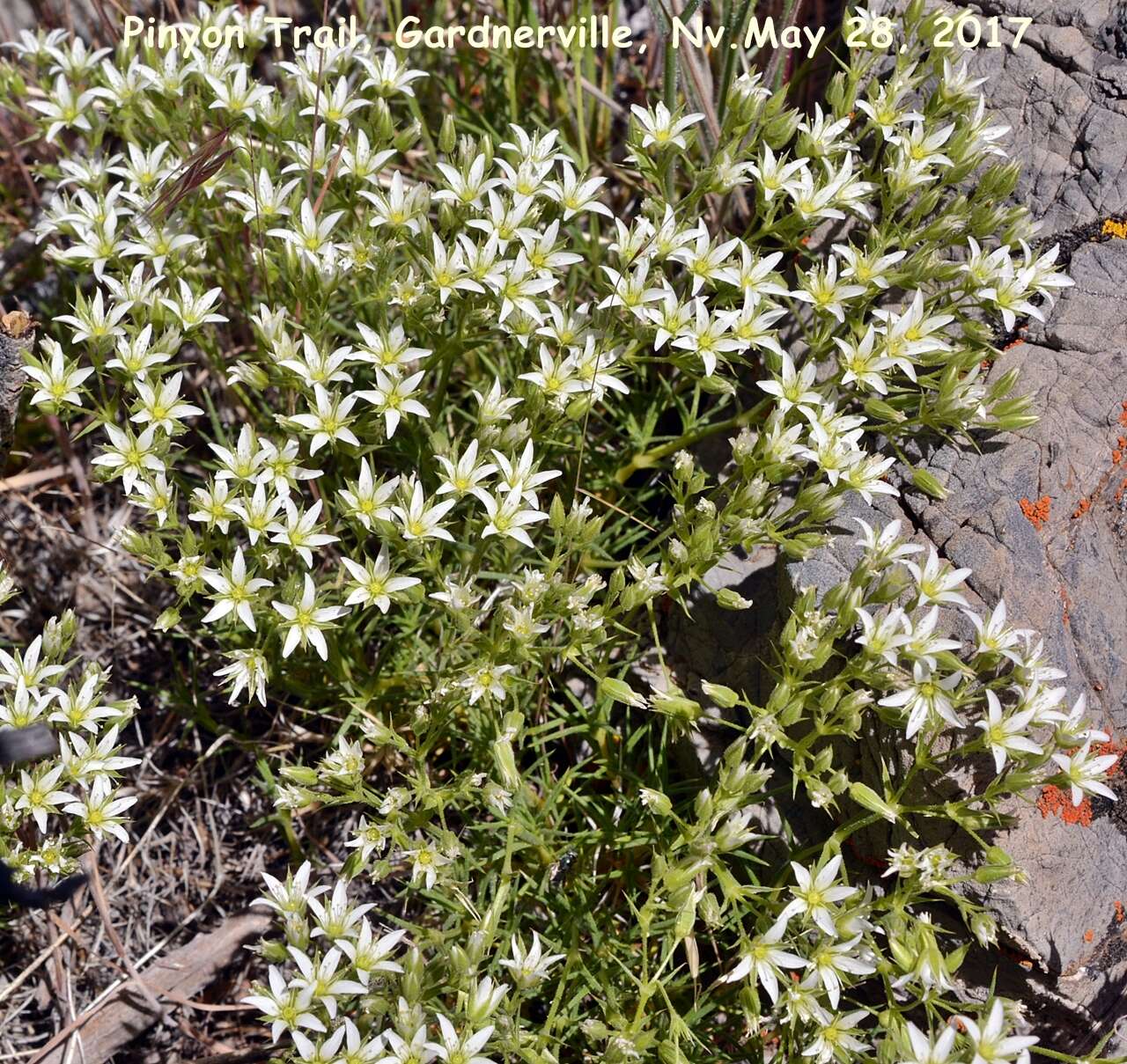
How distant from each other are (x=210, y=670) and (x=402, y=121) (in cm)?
223

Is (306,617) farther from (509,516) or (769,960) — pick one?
(769,960)

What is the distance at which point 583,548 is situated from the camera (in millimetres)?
3137

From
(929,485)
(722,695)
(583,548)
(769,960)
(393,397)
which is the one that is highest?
(393,397)

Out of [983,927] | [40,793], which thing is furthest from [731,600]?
[40,793]

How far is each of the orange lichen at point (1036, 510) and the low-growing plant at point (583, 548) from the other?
0.26 metres

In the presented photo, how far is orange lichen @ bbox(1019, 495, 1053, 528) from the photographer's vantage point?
3.05 metres

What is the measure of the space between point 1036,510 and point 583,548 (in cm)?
126

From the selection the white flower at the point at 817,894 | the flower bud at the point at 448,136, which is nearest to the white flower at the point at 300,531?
the flower bud at the point at 448,136

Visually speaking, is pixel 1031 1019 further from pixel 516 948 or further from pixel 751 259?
pixel 751 259

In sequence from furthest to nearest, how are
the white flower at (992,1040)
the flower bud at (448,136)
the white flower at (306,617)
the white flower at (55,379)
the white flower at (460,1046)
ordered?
the flower bud at (448,136)
the white flower at (55,379)
the white flower at (306,617)
the white flower at (460,1046)
the white flower at (992,1040)

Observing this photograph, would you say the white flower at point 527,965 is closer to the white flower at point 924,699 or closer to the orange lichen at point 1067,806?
the white flower at point 924,699

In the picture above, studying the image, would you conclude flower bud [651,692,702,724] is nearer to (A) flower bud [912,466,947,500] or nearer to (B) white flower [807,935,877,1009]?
(B) white flower [807,935,877,1009]

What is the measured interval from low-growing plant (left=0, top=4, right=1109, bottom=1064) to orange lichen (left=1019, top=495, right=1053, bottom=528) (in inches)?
10.1

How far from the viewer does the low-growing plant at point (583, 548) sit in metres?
2.72
